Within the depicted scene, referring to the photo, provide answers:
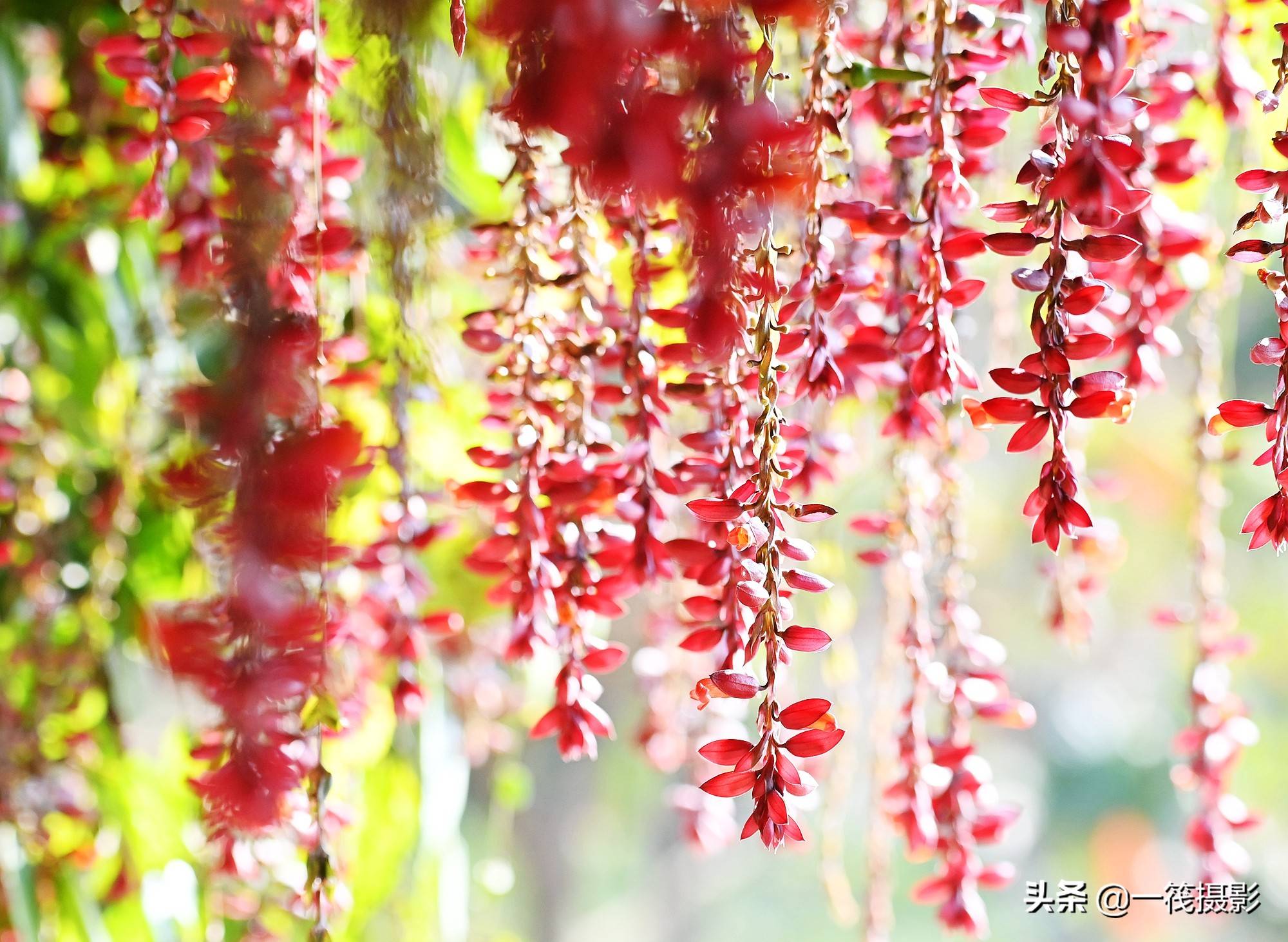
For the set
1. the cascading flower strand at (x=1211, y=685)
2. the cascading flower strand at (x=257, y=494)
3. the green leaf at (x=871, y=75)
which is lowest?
the cascading flower strand at (x=1211, y=685)

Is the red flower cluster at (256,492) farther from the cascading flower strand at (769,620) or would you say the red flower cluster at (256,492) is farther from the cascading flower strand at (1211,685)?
the cascading flower strand at (1211,685)

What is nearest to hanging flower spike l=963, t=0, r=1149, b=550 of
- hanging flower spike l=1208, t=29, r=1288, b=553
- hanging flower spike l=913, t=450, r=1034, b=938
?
hanging flower spike l=1208, t=29, r=1288, b=553

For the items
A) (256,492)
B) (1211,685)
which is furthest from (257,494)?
(1211,685)

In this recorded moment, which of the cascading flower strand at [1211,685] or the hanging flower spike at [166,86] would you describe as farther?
the cascading flower strand at [1211,685]

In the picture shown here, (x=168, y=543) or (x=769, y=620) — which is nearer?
(x=769, y=620)

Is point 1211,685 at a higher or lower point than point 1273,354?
lower

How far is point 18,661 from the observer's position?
0.58 metres

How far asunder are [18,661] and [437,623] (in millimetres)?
310

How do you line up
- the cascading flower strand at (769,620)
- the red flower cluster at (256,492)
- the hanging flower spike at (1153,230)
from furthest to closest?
the hanging flower spike at (1153,230), the cascading flower strand at (769,620), the red flower cluster at (256,492)

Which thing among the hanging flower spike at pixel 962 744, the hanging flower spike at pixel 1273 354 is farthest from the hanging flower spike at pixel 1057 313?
the hanging flower spike at pixel 962 744

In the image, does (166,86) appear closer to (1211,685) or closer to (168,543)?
(168,543)

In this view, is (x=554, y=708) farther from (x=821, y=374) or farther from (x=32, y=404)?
(x=32, y=404)

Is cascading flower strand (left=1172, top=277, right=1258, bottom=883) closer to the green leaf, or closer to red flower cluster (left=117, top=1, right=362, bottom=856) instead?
the green leaf

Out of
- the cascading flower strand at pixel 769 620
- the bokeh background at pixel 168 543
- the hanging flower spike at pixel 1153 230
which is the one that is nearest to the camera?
the cascading flower strand at pixel 769 620
